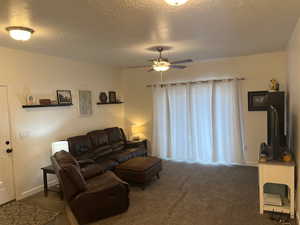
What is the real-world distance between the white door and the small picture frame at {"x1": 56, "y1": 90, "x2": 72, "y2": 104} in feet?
3.45

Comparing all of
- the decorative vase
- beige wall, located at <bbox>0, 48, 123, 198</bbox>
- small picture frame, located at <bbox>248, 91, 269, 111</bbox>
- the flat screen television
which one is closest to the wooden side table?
beige wall, located at <bbox>0, 48, 123, 198</bbox>

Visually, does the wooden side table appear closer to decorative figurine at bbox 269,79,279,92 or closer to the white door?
the white door

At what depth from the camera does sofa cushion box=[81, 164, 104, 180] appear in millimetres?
3545

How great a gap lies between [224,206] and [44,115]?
12.2 ft

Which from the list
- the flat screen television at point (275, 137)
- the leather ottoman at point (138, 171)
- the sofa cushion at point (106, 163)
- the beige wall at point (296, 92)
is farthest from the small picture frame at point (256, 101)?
the sofa cushion at point (106, 163)

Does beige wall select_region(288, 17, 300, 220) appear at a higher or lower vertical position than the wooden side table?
higher

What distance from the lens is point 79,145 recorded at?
457 centimetres


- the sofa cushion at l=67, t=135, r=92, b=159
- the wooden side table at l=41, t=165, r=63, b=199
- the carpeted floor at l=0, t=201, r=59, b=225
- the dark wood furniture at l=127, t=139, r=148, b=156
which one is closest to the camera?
the carpeted floor at l=0, t=201, r=59, b=225

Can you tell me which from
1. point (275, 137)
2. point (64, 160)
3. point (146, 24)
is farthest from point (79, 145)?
point (275, 137)

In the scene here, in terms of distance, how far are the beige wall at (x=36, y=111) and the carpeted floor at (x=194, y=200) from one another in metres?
0.61

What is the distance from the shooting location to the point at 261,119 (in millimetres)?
5047

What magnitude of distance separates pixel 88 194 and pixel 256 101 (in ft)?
13.8

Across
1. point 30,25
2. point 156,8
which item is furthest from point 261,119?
point 30,25

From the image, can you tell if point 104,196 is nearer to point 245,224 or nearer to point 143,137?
point 245,224
